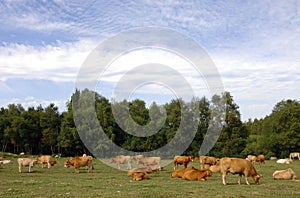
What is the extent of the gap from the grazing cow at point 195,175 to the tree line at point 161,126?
40346 mm

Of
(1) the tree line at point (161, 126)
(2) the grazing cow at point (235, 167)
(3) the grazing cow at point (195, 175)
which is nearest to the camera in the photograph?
(2) the grazing cow at point (235, 167)

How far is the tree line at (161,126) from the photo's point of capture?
197 ft

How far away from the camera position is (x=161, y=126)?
64.0m

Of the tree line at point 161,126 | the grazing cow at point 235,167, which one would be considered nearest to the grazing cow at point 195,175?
the grazing cow at point 235,167

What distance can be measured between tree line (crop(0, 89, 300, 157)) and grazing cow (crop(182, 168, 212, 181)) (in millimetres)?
40346

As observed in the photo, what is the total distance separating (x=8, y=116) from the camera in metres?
74.2

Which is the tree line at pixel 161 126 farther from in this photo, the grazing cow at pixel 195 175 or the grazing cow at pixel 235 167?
the grazing cow at pixel 235 167

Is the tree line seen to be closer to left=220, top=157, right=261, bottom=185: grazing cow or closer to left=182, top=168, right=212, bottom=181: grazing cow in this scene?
left=182, top=168, right=212, bottom=181: grazing cow

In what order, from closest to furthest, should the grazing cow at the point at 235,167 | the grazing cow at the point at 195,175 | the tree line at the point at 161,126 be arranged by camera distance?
the grazing cow at the point at 235,167, the grazing cow at the point at 195,175, the tree line at the point at 161,126

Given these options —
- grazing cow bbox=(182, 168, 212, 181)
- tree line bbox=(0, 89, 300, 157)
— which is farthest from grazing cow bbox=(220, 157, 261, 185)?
tree line bbox=(0, 89, 300, 157)

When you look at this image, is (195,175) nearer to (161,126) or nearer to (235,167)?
(235,167)

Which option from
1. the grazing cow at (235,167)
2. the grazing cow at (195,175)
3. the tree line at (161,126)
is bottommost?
the grazing cow at (195,175)

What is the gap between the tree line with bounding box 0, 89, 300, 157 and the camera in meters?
60.1

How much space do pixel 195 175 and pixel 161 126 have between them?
44024mm
